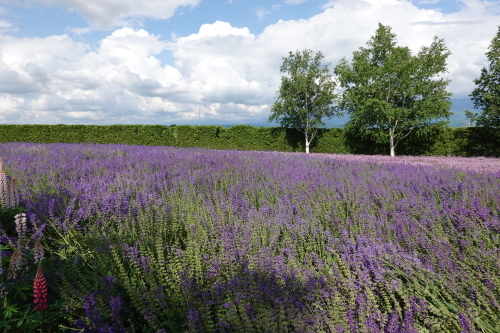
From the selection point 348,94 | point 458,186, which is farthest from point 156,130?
point 458,186

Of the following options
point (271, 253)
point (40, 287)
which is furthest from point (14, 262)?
point (271, 253)

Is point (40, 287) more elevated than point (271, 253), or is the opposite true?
point (40, 287)

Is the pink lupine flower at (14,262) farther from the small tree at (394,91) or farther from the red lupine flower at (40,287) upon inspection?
the small tree at (394,91)

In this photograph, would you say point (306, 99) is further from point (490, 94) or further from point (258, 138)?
point (490, 94)

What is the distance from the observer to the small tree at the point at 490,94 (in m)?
15.9

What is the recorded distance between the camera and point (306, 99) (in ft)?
68.7

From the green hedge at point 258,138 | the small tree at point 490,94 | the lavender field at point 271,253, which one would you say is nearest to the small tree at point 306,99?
the green hedge at point 258,138

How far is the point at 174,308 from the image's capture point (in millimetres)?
1763

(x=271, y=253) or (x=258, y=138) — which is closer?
(x=271, y=253)

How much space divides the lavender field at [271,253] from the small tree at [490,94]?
14569mm

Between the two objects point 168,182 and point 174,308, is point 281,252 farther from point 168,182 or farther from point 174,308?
point 168,182

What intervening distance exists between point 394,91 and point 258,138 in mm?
9352

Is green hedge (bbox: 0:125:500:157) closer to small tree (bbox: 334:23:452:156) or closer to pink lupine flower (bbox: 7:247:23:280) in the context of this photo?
small tree (bbox: 334:23:452:156)

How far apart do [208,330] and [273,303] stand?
0.44m
